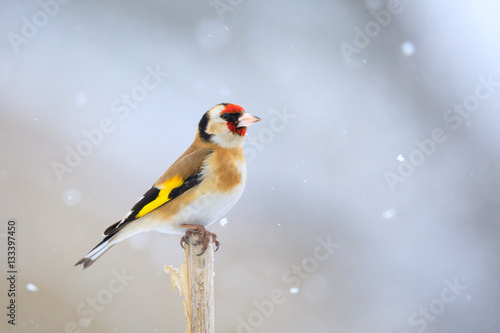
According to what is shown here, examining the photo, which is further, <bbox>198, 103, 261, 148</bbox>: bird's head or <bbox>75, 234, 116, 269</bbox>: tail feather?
<bbox>198, 103, 261, 148</bbox>: bird's head

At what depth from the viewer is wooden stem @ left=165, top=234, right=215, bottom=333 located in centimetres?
317

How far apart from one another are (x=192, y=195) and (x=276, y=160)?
5.65 meters

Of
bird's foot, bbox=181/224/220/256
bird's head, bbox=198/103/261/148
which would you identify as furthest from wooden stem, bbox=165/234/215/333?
bird's head, bbox=198/103/261/148

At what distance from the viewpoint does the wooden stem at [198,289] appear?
3166mm

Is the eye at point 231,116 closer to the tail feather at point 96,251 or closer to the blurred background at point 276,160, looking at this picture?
the tail feather at point 96,251

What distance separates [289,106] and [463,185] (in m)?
3.52

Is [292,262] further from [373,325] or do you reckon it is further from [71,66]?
[71,66]

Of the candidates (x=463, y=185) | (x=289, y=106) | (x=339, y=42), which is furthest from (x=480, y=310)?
(x=339, y=42)

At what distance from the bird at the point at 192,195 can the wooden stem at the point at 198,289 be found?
34cm

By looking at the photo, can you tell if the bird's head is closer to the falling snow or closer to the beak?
the beak

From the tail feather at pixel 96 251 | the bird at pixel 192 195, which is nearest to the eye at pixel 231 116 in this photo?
the bird at pixel 192 195

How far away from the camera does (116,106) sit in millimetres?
9250

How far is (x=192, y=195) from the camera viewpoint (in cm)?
371

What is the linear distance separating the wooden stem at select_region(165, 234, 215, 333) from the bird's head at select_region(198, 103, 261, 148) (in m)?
0.93
